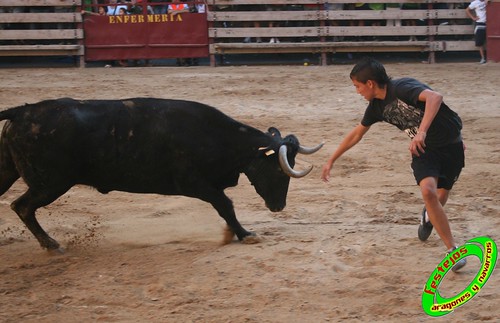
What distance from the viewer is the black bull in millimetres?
6559

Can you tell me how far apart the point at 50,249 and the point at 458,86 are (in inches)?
358

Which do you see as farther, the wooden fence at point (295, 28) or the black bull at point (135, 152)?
the wooden fence at point (295, 28)

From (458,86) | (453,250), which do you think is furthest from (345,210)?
(458,86)

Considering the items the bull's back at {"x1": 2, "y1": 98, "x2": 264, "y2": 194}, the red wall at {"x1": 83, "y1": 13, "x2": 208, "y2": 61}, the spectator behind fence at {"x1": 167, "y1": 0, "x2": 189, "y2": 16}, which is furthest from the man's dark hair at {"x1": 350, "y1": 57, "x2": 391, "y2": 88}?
the spectator behind fence at {"x1": 167, "y1": 0, "x2": 189, "y2": 16}

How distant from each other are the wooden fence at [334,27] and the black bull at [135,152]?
1070 centimetres

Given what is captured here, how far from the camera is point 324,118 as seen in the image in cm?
1187

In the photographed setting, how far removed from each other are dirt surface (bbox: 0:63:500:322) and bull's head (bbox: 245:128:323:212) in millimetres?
297

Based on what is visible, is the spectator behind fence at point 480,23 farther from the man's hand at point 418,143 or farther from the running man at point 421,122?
the man's hand at point 418,143

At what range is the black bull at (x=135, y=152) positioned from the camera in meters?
6.56

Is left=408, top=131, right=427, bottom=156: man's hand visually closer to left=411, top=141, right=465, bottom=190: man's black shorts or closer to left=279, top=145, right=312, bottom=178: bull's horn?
left=411, top=141, right=465, bottom=190: man's black shorts

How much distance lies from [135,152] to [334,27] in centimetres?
1153

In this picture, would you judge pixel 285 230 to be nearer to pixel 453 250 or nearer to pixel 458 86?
pixel 453 250

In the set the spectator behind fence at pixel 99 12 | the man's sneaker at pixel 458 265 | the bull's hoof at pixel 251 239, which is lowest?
the bull's hoof at pixel 251 239

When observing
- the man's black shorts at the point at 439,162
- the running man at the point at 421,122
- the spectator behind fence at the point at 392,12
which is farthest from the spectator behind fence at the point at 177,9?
the man's black shorts at the point at 439,162
